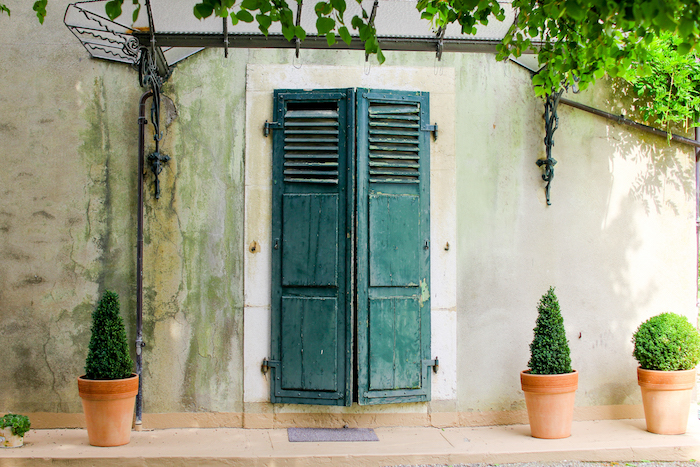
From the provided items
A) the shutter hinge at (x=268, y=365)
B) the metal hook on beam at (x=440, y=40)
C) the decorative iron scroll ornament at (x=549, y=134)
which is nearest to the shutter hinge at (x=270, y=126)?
the metal hook on beam at (x=440, y=40)

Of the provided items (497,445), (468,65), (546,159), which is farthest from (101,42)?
(497,445)

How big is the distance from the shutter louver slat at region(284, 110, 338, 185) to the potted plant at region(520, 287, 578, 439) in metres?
2.23

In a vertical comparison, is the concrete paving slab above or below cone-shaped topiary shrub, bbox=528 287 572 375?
below

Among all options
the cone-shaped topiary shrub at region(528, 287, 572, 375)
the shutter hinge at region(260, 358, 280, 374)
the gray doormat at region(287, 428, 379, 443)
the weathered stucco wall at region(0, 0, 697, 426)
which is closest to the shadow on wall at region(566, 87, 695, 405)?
the weathered stucco wall at region(0, 0, 697, 426)

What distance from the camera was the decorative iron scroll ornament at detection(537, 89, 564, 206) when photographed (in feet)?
17.1

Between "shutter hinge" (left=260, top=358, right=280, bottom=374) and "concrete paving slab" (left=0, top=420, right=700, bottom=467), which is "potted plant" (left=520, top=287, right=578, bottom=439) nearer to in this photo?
"concrete paving slab" (left=0, top=420, right=700, bottom=467)

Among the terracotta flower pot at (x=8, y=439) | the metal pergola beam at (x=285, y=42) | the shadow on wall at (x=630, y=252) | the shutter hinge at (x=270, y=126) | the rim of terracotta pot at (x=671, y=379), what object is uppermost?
the metal pergola beam at (x=285, y=42)

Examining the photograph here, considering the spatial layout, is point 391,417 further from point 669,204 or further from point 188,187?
point 669,204

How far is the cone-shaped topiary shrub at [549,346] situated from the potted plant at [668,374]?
75 centimetres

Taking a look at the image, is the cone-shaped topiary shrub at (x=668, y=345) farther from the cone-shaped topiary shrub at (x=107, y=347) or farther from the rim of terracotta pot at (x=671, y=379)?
the cone-shaped topiary shrub at (x=107, y=347)

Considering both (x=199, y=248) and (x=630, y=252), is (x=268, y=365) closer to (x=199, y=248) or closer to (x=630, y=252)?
(x=199, y=248)

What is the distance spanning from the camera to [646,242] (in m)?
5.39

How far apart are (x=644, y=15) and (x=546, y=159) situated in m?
2.80

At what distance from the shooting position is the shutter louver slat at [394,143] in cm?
502
